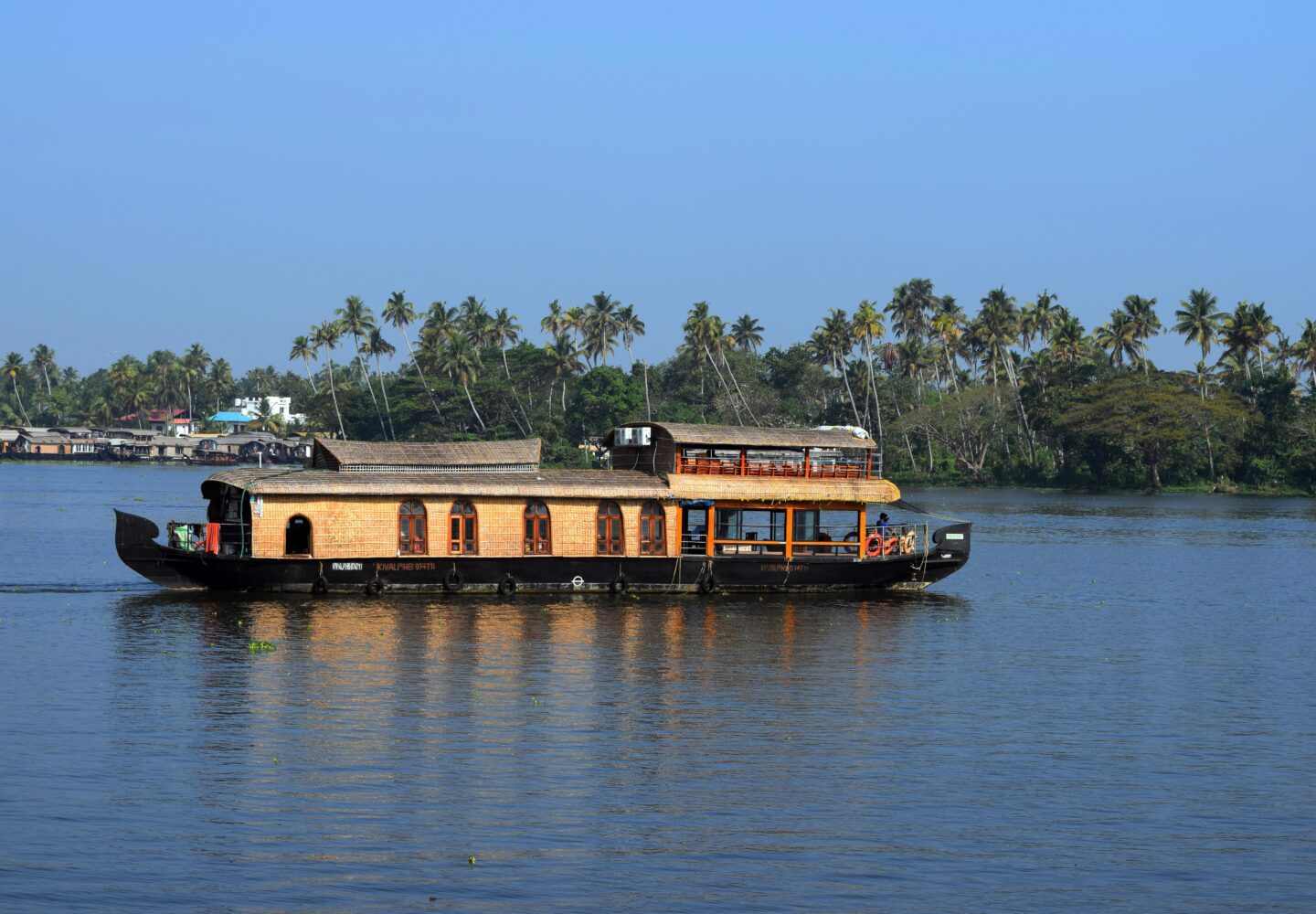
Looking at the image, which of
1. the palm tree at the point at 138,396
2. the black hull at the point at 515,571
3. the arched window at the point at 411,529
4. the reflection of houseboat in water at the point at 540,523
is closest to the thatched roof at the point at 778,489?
the reflection of houseboat in water at the point at 540,523

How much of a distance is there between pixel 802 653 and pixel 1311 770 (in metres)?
11.1

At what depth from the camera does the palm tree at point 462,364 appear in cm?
13188

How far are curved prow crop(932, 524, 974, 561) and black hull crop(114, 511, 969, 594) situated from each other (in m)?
0.03

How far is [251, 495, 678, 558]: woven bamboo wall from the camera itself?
35.5 metres

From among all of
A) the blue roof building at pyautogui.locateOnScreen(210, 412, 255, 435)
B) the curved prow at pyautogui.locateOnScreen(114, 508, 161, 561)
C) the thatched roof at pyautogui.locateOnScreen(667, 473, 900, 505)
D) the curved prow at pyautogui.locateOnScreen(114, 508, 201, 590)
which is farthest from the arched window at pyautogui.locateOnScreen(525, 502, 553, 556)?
the blue roof building at pyautogui.locateOnScreen(210, 412, 255, 435)

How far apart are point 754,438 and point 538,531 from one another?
231 inches

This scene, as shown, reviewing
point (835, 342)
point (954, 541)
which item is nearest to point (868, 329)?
point (835, 342)

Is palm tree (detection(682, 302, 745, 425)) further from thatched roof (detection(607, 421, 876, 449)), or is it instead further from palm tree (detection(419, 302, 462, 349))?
thatched roof (detection(607, 421, 876, 449))

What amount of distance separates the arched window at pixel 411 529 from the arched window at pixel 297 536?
2.14 meters

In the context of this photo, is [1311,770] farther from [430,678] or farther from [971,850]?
[430,678]

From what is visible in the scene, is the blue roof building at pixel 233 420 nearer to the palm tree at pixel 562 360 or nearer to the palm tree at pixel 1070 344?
the palm tree at pixel 562 360

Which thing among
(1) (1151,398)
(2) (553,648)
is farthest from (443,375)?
(2) (553,648)

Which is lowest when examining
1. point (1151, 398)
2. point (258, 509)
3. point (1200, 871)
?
point (1200, 871)

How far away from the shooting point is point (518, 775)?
2000 cm
